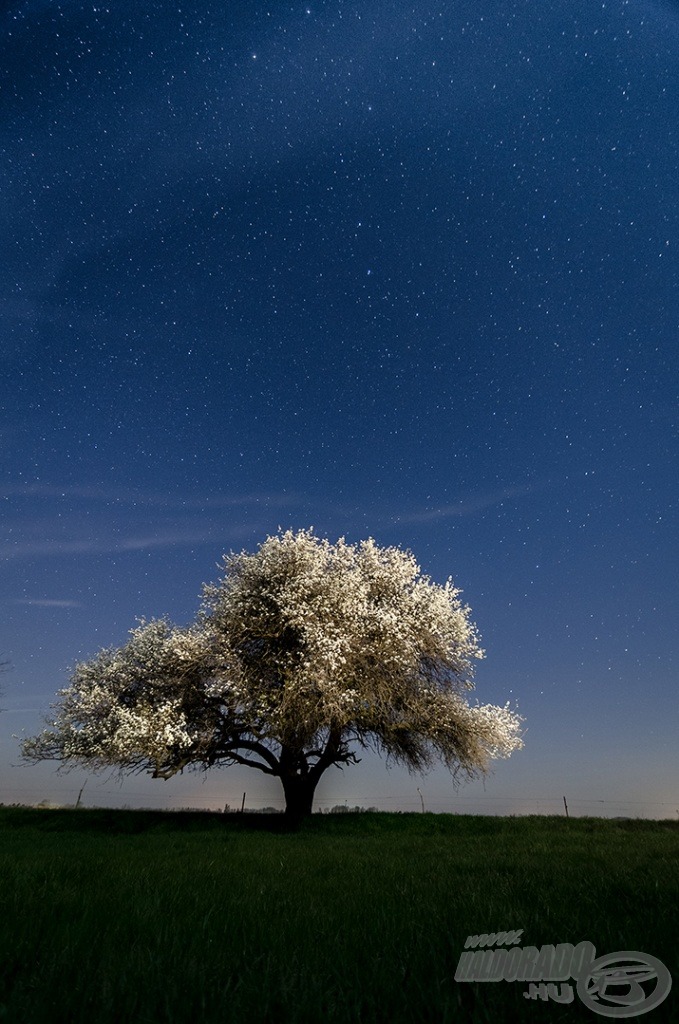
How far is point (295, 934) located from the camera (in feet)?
14.2

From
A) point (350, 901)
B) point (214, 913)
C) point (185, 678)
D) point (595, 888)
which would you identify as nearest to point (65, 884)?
point (214, 913)

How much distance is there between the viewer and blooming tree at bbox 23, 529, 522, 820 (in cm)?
2473

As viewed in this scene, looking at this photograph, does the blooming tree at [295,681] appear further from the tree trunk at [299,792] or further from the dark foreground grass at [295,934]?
the dark foreground grass at [295,934]

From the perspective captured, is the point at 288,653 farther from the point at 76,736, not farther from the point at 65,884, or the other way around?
the point at 65,884

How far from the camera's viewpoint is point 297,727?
2388 centimetres

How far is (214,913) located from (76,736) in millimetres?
24110
